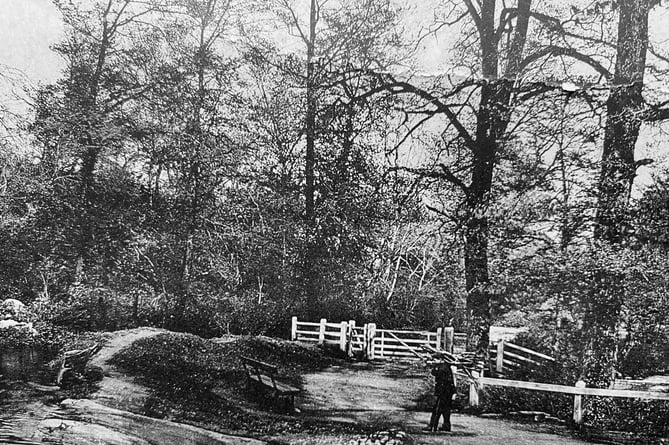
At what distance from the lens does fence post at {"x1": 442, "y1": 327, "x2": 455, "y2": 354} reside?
214 centimetres

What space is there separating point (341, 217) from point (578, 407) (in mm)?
1271

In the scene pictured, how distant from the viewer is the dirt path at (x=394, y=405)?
6.93 ft

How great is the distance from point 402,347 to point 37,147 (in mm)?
1710

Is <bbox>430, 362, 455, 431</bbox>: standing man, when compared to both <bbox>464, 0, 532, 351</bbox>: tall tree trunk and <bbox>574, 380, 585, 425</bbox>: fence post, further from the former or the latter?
<bbox>574, 380, 585, 425</bbox>: fence post

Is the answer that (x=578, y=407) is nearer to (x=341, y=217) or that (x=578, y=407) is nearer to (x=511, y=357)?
(x=511, y=357)

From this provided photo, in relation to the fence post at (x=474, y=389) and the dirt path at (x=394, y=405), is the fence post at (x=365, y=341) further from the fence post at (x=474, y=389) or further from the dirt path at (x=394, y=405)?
the fence post at (x=474, y=389)

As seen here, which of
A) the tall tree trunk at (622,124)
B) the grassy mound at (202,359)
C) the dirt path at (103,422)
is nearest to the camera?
the dirt path at (103,422)

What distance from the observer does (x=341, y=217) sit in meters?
2.24

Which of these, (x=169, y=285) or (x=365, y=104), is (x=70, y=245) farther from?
(x=365, y=104)

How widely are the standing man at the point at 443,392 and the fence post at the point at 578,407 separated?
54 centimetres

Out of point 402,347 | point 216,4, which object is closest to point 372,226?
point 402,347

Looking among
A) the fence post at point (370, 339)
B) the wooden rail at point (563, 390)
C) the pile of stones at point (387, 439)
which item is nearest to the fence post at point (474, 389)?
the wooden rail at point (563, 390)

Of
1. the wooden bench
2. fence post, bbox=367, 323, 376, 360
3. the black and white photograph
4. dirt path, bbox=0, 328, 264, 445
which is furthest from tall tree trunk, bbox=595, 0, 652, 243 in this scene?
dirt path, bbox=0, 328, 264, 445

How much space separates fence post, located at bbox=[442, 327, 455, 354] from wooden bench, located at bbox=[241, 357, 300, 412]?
0.62 meters
